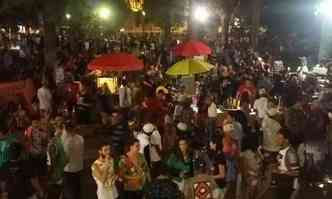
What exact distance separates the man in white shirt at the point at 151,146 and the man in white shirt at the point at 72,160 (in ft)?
3.64

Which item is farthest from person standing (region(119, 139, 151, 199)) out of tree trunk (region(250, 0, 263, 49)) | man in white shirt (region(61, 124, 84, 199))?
tree trunk (region(250, 0, 263, 49))

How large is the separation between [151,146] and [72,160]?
145 cm

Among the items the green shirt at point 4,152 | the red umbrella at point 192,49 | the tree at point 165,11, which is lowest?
the green shirt at point 4,152

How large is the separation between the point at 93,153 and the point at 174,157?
19.4 ft

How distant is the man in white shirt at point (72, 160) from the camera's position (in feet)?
30.3

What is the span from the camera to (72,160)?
30.5 feet

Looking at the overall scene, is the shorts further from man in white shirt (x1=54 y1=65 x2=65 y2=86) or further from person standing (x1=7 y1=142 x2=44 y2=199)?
man in white shirt (x1=54 y1=65 x2=65 y2=86)

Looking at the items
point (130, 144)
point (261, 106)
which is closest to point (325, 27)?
point (261, 106)

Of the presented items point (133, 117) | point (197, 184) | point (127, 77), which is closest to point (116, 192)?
point (197, 184)

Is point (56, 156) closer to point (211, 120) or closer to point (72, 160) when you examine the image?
point (72, 160)

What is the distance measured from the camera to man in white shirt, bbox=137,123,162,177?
9.80 meters

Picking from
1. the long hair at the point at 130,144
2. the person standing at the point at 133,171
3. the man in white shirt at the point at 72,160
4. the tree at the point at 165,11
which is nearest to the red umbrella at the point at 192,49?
the long hair at the point at 130,144

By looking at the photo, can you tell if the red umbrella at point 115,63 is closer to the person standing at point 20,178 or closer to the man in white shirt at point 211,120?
the man in white shirt at point 211,120

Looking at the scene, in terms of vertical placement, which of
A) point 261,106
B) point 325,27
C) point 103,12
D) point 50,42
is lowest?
point 261,106
